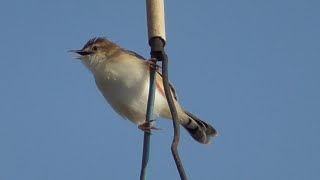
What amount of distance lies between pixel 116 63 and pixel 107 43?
32.7 inches

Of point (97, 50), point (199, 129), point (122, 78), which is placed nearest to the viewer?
point (122, 78)

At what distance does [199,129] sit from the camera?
8.84m

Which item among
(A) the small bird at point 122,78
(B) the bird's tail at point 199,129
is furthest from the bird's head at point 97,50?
(B) the bird's tail at point 199,129

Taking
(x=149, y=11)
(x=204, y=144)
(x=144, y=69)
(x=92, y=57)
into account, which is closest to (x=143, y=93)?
(x=144, y=69)

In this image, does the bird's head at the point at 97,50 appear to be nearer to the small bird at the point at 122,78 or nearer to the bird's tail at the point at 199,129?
the small bird at the point at 122,78

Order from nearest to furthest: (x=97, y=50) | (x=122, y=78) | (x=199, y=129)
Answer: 1. (x=122, y=78)
2. (x=97, y=50)
3. (x=199, y=129)

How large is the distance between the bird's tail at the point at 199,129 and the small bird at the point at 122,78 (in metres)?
0.77

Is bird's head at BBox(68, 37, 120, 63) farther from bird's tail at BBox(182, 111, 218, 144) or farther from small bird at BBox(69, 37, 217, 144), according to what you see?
bird's tail at BBox(182, 111, 218, 144)

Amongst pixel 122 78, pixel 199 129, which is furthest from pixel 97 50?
pixel 199 129

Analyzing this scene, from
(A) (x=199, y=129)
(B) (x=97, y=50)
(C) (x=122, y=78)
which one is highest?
(B) (x=97, y=50)

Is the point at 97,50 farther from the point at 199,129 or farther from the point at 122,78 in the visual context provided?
the point at 199,129

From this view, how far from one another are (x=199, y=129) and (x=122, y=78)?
6.62 ft

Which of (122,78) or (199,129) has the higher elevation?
(122,78)

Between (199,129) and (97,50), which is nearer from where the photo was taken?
(97,50)
